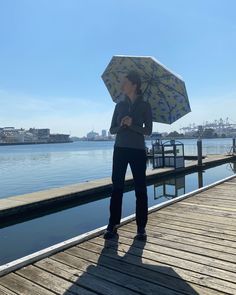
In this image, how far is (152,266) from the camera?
12.1 feet

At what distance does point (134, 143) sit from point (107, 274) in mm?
1727

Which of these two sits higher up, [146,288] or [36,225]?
[146,288]

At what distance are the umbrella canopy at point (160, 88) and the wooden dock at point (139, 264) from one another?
176cm

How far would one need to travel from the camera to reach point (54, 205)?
10969 millimetres

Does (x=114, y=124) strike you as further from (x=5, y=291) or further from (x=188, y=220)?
(x=5, y=291)

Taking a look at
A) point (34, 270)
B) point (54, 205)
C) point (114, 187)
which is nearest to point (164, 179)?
point (54, 205)

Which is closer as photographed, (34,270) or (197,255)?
(34,270)

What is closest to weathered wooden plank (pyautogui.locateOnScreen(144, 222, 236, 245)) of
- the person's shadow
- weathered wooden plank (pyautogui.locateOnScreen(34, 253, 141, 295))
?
the person's shadow

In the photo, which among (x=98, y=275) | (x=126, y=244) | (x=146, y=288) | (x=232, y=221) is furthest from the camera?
(x=232, y=221)

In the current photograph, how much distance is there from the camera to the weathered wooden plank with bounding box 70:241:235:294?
3256 millimetres

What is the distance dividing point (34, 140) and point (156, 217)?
643 feet

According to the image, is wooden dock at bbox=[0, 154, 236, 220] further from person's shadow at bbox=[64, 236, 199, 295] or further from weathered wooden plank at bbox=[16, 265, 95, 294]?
weathered wooden plank at bbox=[16, 265, 95, 294]

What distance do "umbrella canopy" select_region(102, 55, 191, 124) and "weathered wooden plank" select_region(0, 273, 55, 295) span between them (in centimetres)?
298

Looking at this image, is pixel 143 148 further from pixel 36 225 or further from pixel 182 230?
pixel 36 225
